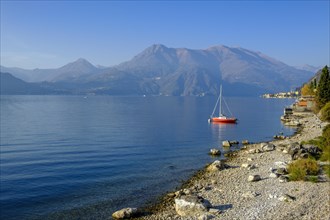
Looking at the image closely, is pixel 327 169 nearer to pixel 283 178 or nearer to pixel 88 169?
pixel 283 178

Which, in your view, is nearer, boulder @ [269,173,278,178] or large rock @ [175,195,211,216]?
large rock @ [175,195,211,216]

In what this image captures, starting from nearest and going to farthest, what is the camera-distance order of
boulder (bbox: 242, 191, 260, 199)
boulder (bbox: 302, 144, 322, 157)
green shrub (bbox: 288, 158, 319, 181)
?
1. boulder (bbox: 242, 191, 260, 199)
2. green shrub (bbox: 288, 158, 319, 181)
3. boulder (bbox: 302, 144, 322, 157)

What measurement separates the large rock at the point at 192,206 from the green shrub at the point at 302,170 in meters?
10.7

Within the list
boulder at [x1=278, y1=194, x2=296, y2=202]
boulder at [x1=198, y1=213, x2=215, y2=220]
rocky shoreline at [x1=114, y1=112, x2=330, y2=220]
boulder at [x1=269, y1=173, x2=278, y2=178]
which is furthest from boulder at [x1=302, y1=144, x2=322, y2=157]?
boulder at [x1=198, y1=213, x2=215, y2=220]

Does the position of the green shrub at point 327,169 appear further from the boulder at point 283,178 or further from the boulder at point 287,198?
the boulder at point 287,198

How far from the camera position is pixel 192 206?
86.7ft

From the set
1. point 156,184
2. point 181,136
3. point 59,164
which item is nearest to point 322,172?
point 156,184

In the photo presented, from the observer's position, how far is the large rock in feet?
86.0

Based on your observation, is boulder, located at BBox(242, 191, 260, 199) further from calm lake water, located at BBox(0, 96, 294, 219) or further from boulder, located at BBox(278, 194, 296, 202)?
calm lake water, located at BBox(0, 96, 294, 219)

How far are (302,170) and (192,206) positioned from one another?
1328cm

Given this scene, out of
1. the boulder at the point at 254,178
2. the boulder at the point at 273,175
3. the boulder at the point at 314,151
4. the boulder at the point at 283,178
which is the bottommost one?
the boulder at the point at 254,178

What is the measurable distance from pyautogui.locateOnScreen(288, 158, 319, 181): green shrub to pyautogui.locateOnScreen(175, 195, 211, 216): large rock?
35.1ft

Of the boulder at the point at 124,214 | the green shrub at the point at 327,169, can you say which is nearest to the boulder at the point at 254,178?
the green shrub at the point at 327,169

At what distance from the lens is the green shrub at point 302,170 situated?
3269 cm
